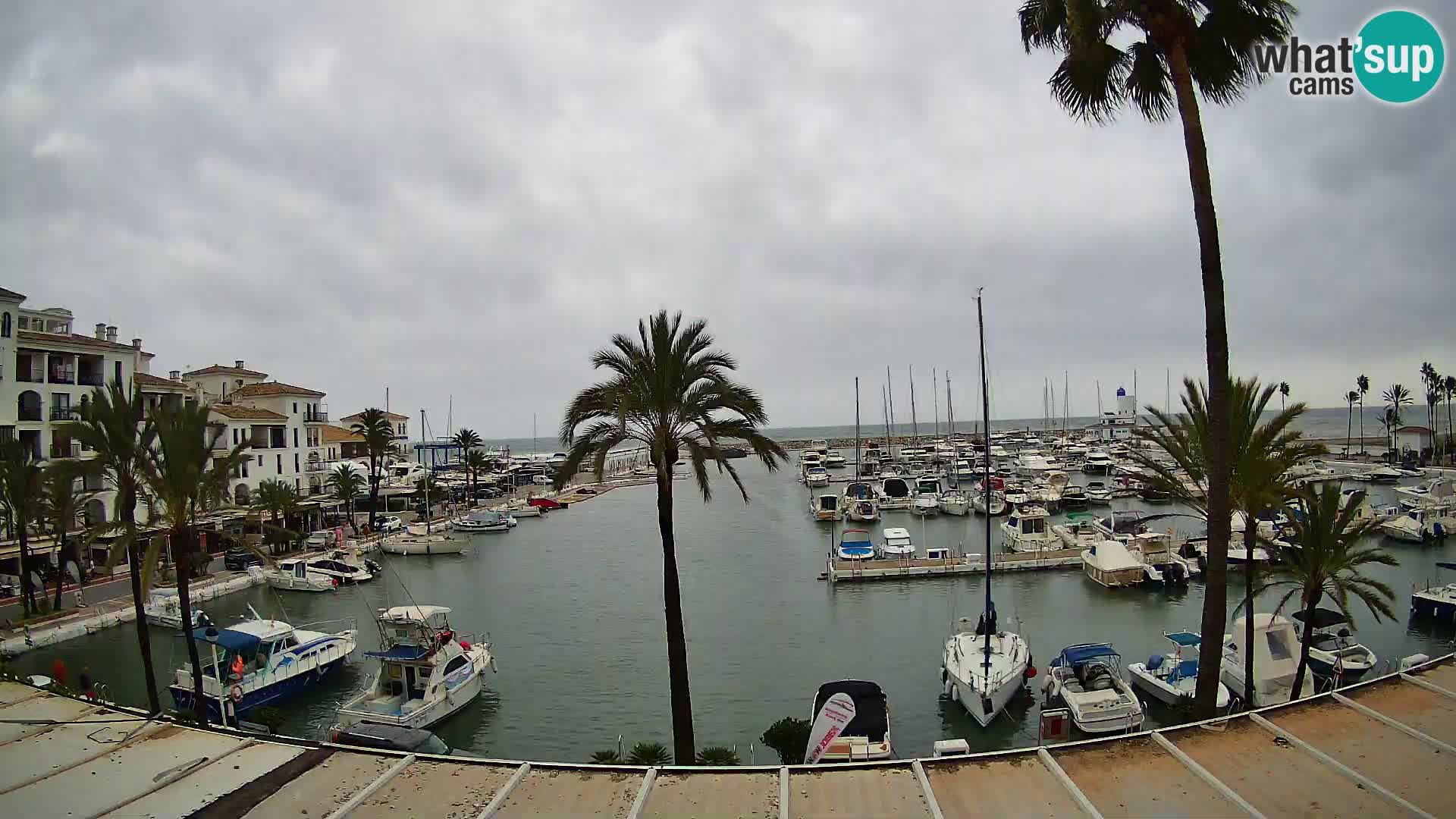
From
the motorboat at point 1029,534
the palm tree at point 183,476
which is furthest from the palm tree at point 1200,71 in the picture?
the motorboat at point 1029,534

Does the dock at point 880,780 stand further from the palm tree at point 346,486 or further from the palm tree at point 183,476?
the palm tree at point 346,486

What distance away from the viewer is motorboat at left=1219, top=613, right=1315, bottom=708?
1795 cm

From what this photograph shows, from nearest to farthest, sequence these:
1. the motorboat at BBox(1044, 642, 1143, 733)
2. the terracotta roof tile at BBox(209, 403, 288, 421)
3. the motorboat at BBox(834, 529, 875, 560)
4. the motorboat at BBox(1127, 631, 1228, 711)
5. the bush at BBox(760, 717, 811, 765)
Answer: the bush at BBox(760, 717, 811, 765) → the motorboat at BBox(1044, 642, 1143, 733) → the motorboat at BBox(1127, 631, 1228, 711) → the motorboat at BBox(834, 529, 875, 560) → the terracotta roof tile at BBox(209, 403, 288, 421)

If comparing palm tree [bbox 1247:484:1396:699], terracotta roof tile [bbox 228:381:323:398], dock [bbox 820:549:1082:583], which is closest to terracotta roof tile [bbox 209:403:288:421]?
terracotta roof tile [bbox 228:381:323:398]

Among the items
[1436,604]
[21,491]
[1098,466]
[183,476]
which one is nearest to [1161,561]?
[1436,604]

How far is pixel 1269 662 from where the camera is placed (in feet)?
60.6

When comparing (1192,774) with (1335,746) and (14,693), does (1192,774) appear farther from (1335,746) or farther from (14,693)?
(14,693)

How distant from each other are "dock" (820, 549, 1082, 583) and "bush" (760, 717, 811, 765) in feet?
71.3

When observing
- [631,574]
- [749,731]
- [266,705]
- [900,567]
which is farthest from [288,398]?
[749,731]

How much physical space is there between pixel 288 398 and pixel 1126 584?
57.0 metres

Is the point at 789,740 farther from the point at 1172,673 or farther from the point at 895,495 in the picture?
the point at 895,495

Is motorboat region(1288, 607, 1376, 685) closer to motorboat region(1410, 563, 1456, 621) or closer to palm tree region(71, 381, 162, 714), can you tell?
motorboat region(1410, 563, 1456, 621)

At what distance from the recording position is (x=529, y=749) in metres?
18.6

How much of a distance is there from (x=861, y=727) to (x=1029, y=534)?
1234 inches
